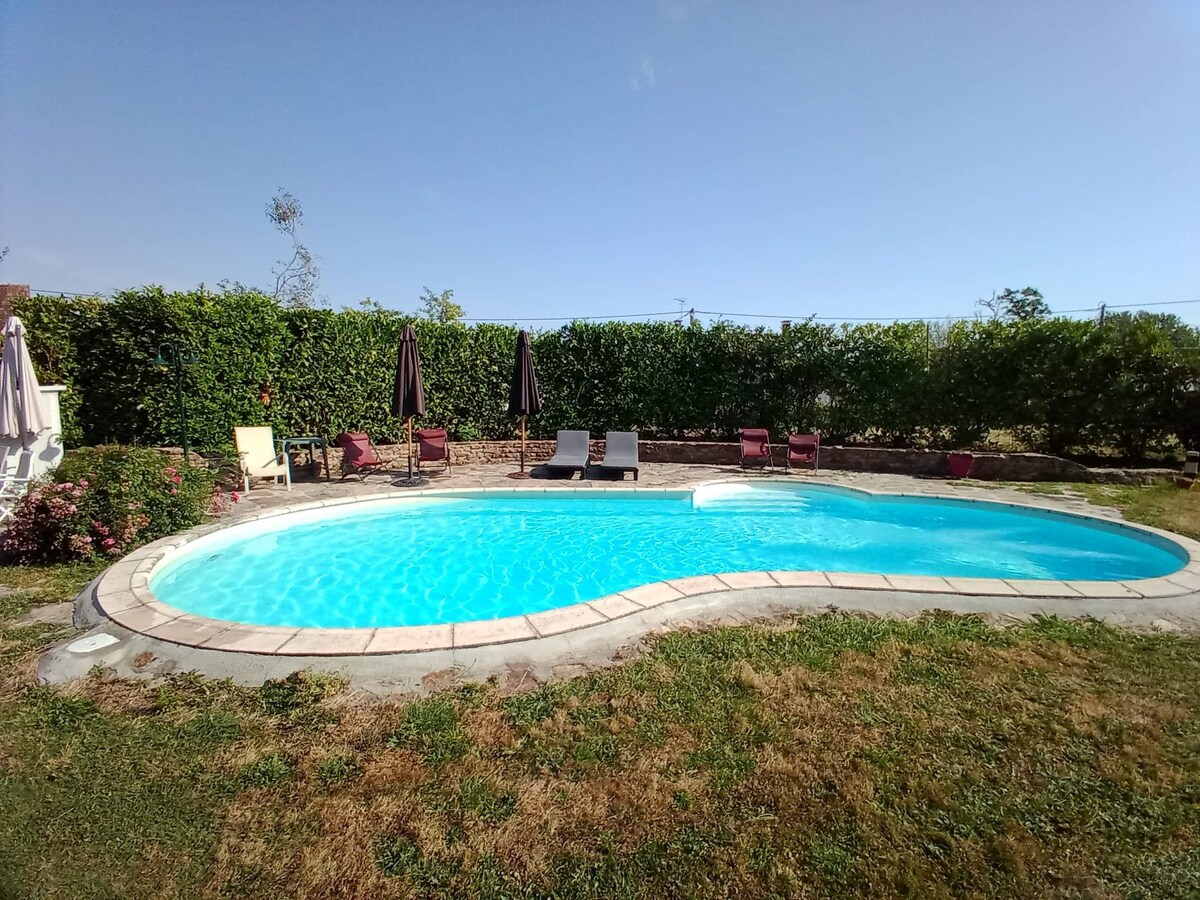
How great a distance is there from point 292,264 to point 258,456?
89.9ft

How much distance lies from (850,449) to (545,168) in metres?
10.6

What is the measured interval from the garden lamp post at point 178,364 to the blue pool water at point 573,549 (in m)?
3.08

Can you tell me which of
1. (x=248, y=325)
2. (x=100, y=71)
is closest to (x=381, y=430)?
(x=248, y=325)

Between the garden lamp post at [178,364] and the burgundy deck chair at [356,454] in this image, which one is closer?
the garden lamp post at [178,364]

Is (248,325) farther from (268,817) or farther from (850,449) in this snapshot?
(850,449)

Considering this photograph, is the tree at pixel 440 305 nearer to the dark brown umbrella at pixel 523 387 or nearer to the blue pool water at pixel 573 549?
the dark brown umbrella at pixel 523 387

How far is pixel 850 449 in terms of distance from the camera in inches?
515

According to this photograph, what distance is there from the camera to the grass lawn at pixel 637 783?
2166 mm

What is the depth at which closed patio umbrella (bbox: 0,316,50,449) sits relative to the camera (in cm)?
678

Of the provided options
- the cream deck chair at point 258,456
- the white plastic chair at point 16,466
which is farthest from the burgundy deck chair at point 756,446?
the white plastic chair at point 16,466

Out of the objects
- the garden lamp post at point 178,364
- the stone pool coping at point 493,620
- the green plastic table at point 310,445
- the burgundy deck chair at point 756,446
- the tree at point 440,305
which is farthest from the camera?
the tree at point 440,305

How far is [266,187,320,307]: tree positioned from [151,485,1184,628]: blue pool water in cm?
2832

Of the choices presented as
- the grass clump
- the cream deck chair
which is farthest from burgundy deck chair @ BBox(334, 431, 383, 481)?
the grass clump

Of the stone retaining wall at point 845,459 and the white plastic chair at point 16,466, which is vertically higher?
the white plastic chair at point 16,466
